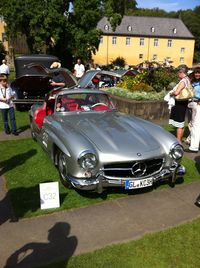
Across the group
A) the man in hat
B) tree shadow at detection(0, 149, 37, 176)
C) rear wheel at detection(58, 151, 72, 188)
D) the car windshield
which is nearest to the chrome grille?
rear wheel at detection(58, 151, 72, 188)

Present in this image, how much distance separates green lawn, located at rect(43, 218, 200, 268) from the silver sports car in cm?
108

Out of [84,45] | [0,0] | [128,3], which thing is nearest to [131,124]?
[84,45]

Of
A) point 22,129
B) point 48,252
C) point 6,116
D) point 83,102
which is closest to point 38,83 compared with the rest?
point 22,129

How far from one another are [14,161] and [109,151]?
2.89 m

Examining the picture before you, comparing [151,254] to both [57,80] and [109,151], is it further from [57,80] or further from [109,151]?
[57,80]

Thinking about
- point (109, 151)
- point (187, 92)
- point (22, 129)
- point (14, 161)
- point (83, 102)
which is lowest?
point (22, 129)

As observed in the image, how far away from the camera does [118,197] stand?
5559 mm

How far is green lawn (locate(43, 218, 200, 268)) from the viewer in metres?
3.86

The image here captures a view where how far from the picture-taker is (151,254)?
4.06 metres

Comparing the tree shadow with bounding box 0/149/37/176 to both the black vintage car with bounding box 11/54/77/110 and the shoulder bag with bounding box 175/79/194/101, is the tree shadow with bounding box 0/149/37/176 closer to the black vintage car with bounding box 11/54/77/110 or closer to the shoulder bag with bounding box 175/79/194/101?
the shoulder bag with bounding box 175/79/194/101

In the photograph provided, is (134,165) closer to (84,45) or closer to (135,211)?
(135,211)

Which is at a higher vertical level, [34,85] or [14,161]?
[34,85]

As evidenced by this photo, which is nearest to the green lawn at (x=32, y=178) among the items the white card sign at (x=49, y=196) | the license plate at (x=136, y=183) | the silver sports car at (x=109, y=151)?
the white card sign at (x=49, y=196)

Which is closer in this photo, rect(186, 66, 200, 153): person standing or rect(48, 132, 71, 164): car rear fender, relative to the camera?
rect(48, 132, 71, 164): car rear fender
